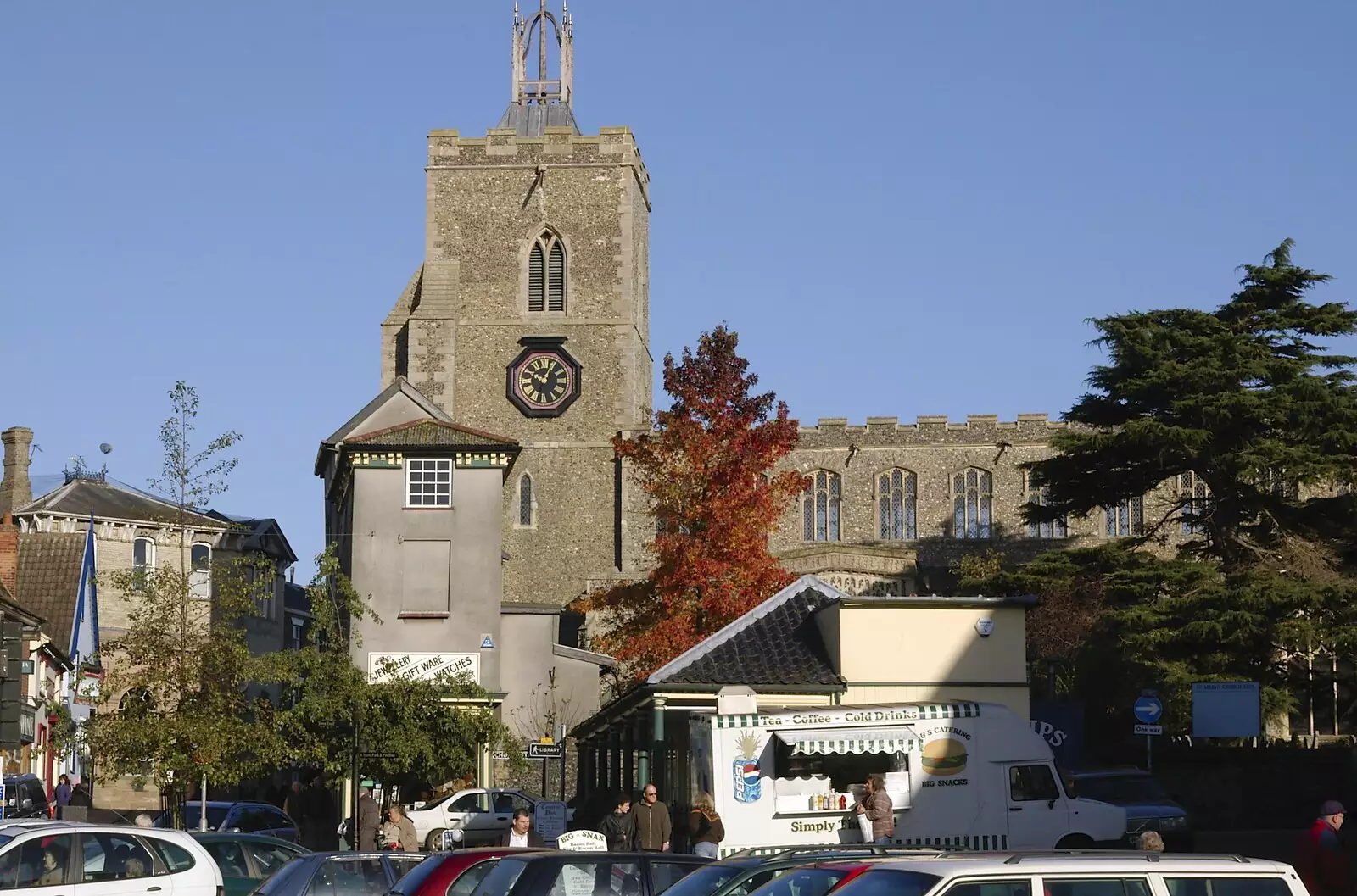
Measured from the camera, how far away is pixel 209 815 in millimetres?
33469

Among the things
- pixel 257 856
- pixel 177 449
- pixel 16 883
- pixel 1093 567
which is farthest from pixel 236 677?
pixel 1093 567

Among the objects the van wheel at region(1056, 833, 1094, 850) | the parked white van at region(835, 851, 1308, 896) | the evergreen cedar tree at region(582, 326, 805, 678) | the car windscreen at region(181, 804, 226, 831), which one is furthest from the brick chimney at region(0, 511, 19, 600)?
the parked white van at region(835, 851, 1308, 896)

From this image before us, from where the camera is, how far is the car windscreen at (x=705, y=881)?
1283 cm

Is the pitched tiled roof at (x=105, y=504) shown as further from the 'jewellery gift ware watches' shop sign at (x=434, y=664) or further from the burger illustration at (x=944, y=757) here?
the burger illustration at (x=944, y=757)

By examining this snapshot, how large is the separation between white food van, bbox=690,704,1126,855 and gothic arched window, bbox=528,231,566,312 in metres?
Answer: 46.6

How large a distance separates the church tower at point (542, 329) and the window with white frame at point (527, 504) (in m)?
0.04

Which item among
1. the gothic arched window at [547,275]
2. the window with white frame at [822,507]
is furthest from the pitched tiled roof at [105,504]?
the window with white frame at [822,507]

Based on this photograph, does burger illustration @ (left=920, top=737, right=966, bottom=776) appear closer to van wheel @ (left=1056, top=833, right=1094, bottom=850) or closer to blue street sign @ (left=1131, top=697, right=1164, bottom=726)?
van wheel @ (left=1056, top=833, right=1094, bottom=850)

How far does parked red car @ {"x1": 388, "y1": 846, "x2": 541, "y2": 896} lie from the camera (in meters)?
14.7

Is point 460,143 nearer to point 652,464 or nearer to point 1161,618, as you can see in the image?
point 652,464

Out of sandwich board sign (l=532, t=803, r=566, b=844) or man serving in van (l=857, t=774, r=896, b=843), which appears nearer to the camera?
man serving in van (l=857, t=774, r=896, b=843)

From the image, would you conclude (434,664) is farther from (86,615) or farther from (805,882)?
(805,882)

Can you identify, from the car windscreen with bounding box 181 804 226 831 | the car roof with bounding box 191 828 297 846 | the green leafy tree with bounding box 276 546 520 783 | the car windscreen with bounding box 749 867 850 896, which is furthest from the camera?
the green leafy tree with bounding box 276 546 520 783

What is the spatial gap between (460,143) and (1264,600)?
4229 cm
